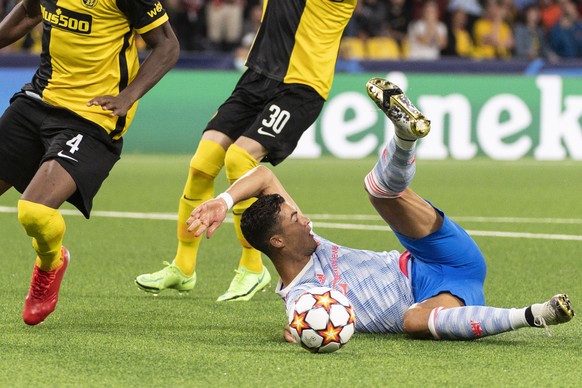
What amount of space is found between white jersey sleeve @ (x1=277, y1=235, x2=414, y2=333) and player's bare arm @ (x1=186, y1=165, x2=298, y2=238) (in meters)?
0.35

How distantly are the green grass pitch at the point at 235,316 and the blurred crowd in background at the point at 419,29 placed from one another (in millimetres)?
6891

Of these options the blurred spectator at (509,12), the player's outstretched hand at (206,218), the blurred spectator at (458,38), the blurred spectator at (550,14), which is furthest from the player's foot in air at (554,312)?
the blurred spectator at (550,14)

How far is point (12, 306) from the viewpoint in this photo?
714 centimetres

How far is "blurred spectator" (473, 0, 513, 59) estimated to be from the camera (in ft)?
70.8

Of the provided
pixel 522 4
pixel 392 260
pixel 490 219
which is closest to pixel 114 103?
pixel 392 260

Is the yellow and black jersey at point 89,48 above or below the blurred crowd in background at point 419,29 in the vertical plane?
above

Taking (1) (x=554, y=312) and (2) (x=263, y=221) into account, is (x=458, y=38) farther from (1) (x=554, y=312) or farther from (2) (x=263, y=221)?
(1) (x=554, y=312)

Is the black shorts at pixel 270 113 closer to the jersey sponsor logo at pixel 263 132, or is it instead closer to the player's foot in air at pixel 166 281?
the jersey sponsor logo at pixel 263 132

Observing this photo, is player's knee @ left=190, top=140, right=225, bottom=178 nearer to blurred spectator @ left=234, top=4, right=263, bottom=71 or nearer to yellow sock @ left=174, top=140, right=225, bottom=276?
yellow sock @ left=174, top=140, right=225, bottom=276

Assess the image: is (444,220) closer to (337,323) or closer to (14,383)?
(337,323)

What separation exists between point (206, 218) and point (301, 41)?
Result: 8.58 ft

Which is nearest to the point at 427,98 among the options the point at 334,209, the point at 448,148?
the point at 448,148

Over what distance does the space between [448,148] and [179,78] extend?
166 inches

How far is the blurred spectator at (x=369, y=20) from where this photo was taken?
21.0 metres
